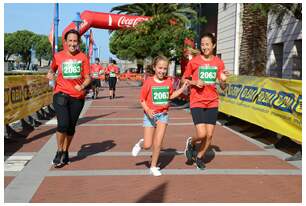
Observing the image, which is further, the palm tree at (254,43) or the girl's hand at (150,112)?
the palm tree at (254,43)

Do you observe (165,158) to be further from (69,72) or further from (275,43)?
(275,43)

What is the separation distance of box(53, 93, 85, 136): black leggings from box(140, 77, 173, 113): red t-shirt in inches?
41.8

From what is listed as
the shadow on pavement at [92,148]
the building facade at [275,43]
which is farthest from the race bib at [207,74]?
the building facade at [275,43]

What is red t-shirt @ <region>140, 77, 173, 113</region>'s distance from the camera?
20.6 feet

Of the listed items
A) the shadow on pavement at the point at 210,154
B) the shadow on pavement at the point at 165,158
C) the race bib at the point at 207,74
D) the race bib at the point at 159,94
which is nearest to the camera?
the race bib at the point at 159,94

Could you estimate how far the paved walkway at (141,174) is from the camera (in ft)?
17.3

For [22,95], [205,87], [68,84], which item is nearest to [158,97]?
[205,87]

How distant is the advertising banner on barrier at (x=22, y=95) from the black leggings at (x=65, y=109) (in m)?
2.18

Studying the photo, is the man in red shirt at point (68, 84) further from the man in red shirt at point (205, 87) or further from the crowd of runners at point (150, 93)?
the man in red shirt at point (205, 87)

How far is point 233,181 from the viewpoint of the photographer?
5969 mm

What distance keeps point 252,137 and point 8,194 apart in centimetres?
587

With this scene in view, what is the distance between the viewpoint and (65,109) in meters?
6.65

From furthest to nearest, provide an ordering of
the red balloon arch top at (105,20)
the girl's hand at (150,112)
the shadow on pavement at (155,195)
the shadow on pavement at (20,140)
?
1. the red balloon arch top at (105,20)
2. the shadow on pavement at (20,140)
3. the girl's hand at (150,112)
4. the shadow on pavement at (155,195)

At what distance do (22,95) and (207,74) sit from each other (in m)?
5.02
